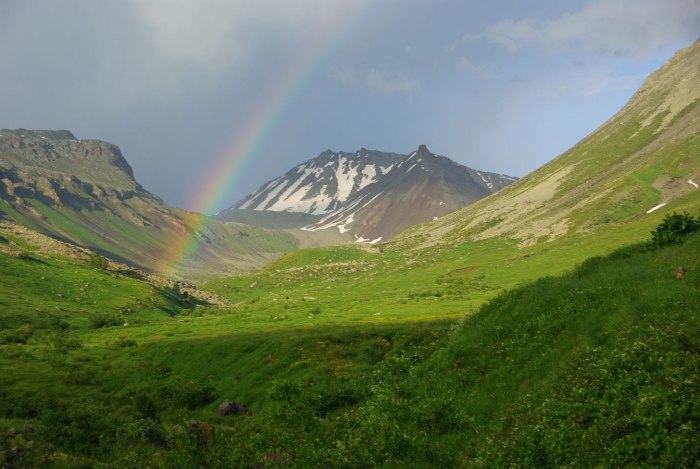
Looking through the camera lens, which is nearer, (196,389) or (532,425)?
(532,425)

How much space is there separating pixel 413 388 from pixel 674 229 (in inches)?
899

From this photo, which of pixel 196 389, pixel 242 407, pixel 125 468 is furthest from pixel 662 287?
pixel 196 389

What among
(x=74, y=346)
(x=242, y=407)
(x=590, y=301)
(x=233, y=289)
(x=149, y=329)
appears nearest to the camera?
(x=590, y=301)

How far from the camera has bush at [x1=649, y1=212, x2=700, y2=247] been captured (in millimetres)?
35688

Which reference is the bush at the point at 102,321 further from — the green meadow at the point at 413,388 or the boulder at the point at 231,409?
the boulder at the point at 231,409

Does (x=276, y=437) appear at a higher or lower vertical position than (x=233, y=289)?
lower

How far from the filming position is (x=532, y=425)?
18656 mm

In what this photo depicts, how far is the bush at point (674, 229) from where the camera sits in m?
35.7

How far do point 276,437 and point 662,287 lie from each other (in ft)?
67.1

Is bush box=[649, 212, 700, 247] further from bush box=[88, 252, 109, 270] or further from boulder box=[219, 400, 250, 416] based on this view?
bush box=[88, 252, 109, 270]

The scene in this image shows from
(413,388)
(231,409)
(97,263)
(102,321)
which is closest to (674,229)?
(413,388)

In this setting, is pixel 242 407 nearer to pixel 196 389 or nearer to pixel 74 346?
pixel 196 389

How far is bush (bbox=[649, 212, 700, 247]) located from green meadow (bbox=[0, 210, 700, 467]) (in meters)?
1.05

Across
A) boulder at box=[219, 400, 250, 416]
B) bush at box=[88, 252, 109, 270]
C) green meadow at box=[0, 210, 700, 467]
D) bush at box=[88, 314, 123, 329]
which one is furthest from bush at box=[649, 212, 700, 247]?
bush at box=[88, 252, 109, 270]
